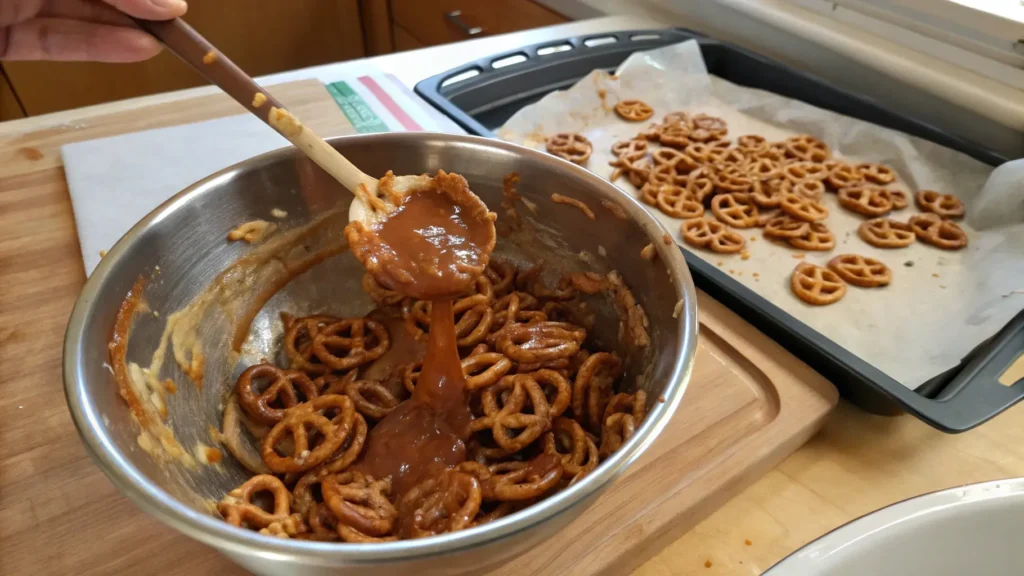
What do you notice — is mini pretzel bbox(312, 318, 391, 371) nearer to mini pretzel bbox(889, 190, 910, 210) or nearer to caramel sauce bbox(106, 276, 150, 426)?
caramel sauce bbox(106, 276, 150, 426)

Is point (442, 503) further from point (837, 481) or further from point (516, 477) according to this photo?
point (837, 481)

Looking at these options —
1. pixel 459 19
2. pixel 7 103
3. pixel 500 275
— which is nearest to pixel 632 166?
pixel 500 275

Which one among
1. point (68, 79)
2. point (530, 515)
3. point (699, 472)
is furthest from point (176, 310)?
point (68, 79)

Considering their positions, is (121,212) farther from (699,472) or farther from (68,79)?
(68,79)

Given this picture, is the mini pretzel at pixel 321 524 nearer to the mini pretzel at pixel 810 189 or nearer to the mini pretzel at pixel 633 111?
the mini pretzel at pixel 810 189

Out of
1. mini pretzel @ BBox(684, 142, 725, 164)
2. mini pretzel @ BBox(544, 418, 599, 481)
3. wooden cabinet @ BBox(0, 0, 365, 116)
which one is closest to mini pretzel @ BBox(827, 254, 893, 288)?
mini pretzel @ BBox(684, 142, 725, 164)
